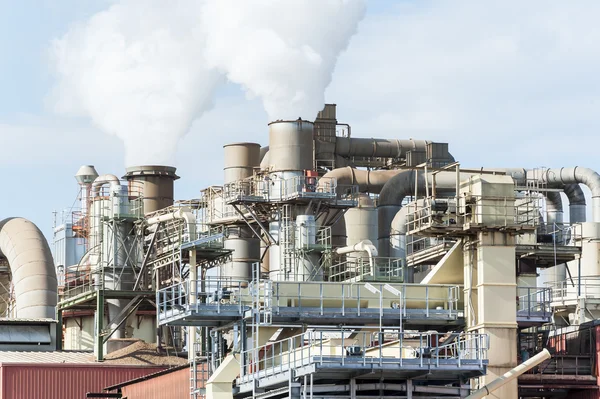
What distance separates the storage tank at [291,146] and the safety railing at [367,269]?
13.6ft

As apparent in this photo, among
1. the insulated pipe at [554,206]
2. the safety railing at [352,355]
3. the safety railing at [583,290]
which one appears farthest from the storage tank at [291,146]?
the safety railing at [352,355]

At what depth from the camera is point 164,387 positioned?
1804 inches

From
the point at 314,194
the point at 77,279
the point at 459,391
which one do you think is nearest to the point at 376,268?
the point at 314,194

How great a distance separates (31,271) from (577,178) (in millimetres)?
23404

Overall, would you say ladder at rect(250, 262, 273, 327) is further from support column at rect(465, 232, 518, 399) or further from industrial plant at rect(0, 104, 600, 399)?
support column at rect(465, 232, 518, 399)

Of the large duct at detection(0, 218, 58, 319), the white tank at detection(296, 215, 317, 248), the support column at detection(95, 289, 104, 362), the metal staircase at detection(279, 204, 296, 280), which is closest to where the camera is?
the support column at detection(95, 289, 104, 362)

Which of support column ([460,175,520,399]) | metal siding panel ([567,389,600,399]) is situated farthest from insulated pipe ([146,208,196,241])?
metal siding panel ([567,389,600,399])

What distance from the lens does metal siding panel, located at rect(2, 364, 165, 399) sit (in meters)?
49.4

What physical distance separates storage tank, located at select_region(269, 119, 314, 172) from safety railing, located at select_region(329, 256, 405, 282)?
4.15 metres

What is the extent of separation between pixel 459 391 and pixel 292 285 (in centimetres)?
589

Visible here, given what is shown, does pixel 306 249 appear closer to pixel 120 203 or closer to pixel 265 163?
pixel 265 163

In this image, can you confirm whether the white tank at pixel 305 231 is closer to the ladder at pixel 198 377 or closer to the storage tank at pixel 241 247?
the storage tank at pixel 241 247

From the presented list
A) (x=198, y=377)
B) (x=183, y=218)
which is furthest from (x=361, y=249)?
(x=198, y=377)

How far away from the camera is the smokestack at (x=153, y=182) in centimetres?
6144
